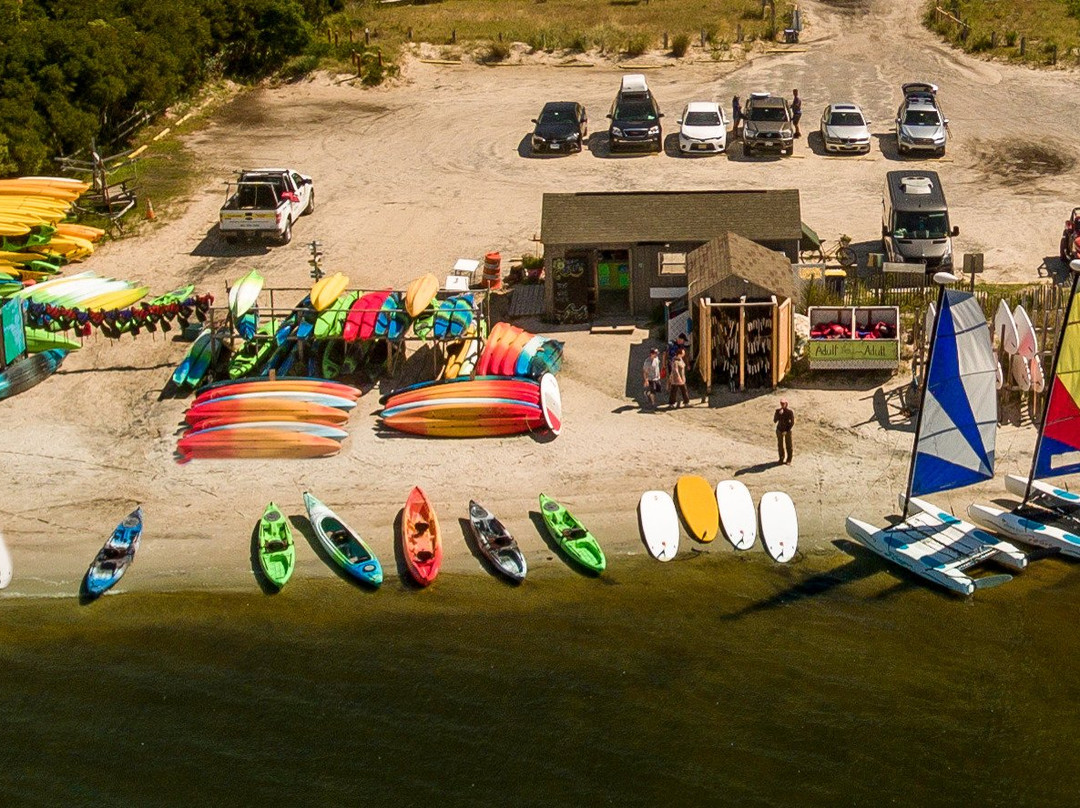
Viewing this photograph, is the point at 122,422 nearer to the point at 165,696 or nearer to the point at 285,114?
the point at 165,696

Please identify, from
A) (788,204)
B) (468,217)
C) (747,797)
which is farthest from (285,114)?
(747,797)

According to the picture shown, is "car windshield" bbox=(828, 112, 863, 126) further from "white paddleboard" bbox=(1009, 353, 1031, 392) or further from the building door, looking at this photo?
"white paddleboard" bbox=(1009, 353, 1031, 392)

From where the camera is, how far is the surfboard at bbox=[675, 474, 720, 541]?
2822 cm

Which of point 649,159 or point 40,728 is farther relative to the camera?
point 649,159

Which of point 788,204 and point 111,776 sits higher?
point 788,204

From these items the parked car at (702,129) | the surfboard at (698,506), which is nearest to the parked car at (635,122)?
the parked car at (702,129)

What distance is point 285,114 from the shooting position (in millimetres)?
56250

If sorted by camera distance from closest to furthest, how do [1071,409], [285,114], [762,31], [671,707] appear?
[671,707] < [1071,409] < [285,114] < [762,31]

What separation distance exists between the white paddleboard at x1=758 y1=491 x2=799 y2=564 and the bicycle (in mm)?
13009

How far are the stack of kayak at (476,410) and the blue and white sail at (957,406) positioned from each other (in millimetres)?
8010

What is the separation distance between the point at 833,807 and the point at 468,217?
2676 cm

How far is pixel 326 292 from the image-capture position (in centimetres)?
3481

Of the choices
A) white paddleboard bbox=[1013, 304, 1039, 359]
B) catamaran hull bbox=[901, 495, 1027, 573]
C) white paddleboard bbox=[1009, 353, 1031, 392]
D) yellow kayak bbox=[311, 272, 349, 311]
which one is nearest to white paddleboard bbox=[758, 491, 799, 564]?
catamaran hull bbox=[901, 495, 1027, 573]

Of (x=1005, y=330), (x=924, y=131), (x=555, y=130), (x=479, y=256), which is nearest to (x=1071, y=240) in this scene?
(x=1005, y=330)
